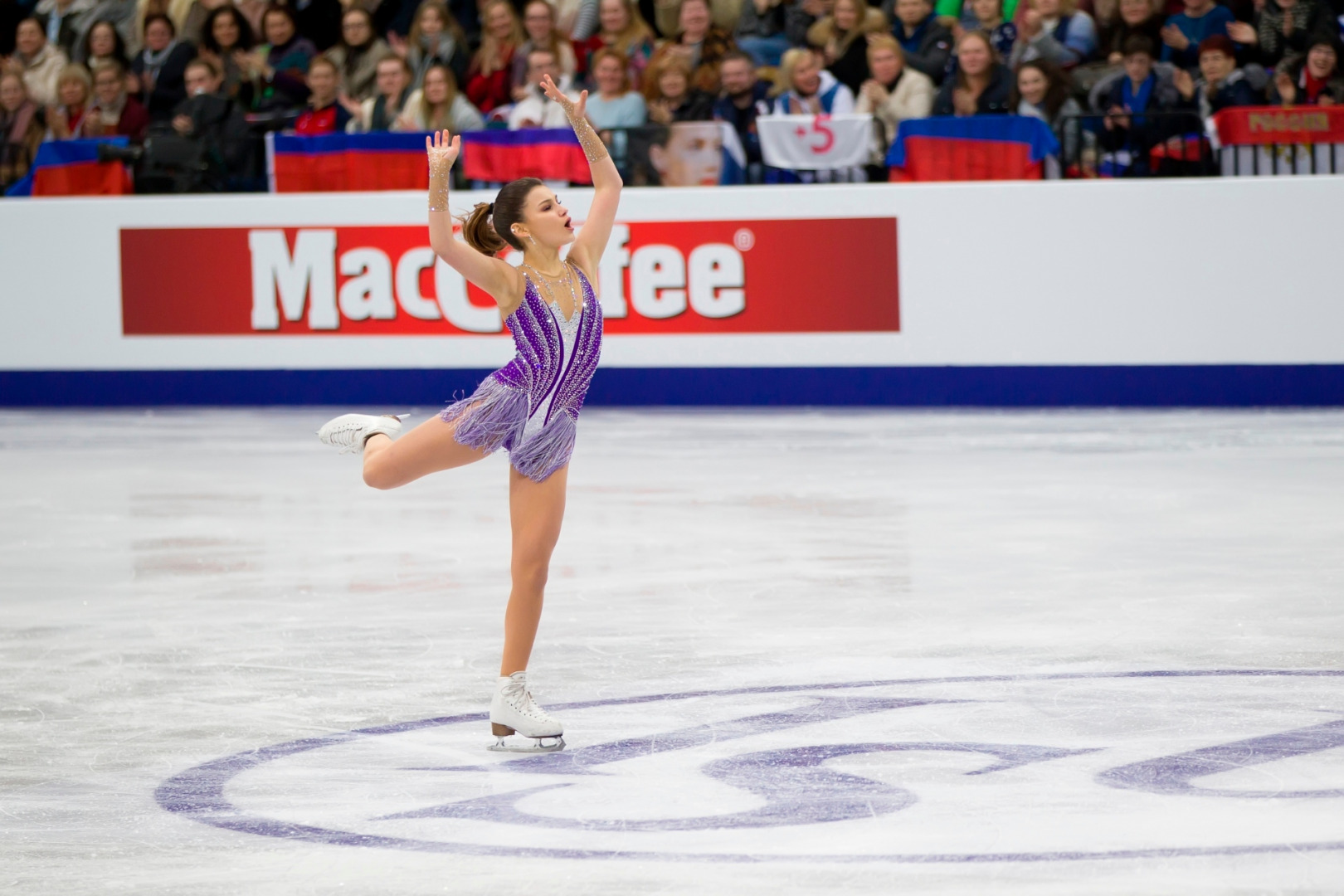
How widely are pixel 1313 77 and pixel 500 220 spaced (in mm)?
7586

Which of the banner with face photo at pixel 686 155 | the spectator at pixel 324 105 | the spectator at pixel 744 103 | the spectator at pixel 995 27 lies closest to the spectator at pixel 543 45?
the banner with face photo at pixel 686 155

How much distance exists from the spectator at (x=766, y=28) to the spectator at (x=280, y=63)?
9.73ft

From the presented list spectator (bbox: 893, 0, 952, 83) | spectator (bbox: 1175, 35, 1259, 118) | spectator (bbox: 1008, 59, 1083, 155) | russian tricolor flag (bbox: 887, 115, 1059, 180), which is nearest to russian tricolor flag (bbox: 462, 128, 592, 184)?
russian tricolor flag (bbox: 887, 115, 1059, 180)

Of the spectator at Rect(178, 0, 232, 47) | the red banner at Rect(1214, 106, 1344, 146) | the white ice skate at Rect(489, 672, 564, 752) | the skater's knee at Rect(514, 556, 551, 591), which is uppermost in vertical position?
the spectator at Rect(178, 0, 232, 47)

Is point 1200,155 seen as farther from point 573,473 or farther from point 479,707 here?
point 479,707

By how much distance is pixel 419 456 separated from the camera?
448 centimetres

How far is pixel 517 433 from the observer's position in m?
4.43

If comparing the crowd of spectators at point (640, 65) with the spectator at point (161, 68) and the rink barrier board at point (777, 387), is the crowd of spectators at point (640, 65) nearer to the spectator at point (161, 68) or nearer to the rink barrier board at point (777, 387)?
the spectator at point (161, 68)

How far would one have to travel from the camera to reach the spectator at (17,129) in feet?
43.8

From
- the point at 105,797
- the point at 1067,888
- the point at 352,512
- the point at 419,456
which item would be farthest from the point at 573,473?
the point at 1067,888

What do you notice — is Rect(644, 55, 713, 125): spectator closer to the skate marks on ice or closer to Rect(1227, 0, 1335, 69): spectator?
Rect(1227, 0, 1335, 69): spectator

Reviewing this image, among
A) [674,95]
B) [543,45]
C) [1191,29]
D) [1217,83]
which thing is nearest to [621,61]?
[674,95]

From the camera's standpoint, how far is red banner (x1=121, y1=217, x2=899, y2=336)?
11758 mm

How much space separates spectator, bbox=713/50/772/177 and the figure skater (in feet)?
24.4
